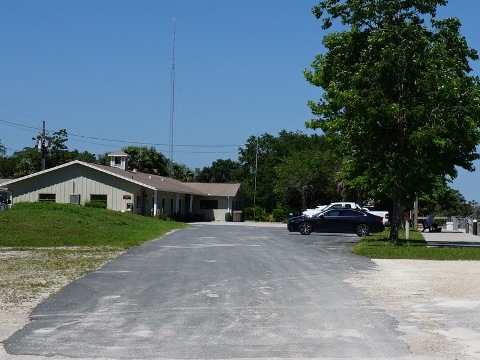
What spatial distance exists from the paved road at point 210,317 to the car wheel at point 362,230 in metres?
18.5

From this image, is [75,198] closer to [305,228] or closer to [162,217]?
[162,217]

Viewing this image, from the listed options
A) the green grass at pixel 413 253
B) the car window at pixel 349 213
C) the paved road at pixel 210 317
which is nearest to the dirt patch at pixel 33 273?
the paved road at pixel 210 317

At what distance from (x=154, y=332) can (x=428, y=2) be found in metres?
21.4

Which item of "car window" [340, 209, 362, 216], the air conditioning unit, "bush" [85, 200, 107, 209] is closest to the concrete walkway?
"car window" [340, 209, 362, 216]

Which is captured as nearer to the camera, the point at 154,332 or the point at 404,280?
the point at 154,332

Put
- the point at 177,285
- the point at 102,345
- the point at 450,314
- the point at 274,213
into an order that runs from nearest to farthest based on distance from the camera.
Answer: the point at 102,345 → the point at 450,314 → the point at 177,285 → the point at 274,213

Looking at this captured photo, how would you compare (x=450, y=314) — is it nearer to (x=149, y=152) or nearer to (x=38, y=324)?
(x=38, y=324)

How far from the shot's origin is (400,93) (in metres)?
28.0

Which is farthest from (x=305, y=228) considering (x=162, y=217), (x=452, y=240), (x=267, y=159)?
(x=267, y=159)

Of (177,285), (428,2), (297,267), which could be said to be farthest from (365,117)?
(177,285)

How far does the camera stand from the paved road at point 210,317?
360 inches

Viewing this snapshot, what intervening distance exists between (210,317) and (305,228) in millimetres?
27659

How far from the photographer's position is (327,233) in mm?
39906

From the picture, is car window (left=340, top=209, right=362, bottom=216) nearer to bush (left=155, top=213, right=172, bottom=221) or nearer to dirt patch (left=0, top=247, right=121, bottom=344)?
dirt patch (left=0, top=247, right=121, bottom=344)
